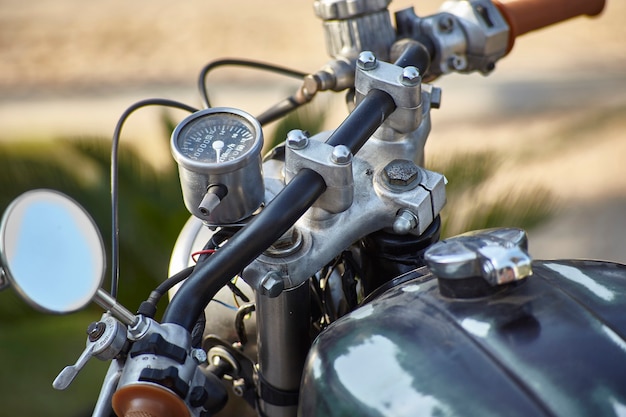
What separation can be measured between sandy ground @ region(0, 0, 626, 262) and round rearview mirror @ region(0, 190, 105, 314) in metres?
1.93

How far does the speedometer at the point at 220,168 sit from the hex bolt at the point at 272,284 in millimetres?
94

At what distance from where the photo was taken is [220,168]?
826 mm

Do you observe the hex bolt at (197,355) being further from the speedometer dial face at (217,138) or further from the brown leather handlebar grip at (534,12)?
the brown leather handlebar grip at (534,12)

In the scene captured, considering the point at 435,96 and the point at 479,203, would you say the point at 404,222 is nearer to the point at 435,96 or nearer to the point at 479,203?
the point at 435,96

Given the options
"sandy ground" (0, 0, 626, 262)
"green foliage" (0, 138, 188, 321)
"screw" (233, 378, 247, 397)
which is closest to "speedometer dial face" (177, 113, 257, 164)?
"screw" (233, 378, 247, 397)

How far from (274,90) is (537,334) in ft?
13.0

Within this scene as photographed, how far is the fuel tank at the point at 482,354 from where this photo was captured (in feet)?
2.19

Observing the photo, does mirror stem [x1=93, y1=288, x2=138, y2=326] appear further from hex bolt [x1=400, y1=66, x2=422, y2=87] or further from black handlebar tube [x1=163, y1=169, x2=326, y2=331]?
hex bolt [x1=400, y1=66, x2=422, y2=87]

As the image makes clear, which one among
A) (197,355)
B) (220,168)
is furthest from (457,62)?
(197,355)

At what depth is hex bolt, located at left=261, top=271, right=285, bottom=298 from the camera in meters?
0.80

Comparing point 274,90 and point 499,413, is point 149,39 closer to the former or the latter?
point 274,90

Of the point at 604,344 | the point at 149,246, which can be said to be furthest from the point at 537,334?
the point at 149,246

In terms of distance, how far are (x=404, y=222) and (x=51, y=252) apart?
0.37m

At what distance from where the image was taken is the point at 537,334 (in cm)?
70
